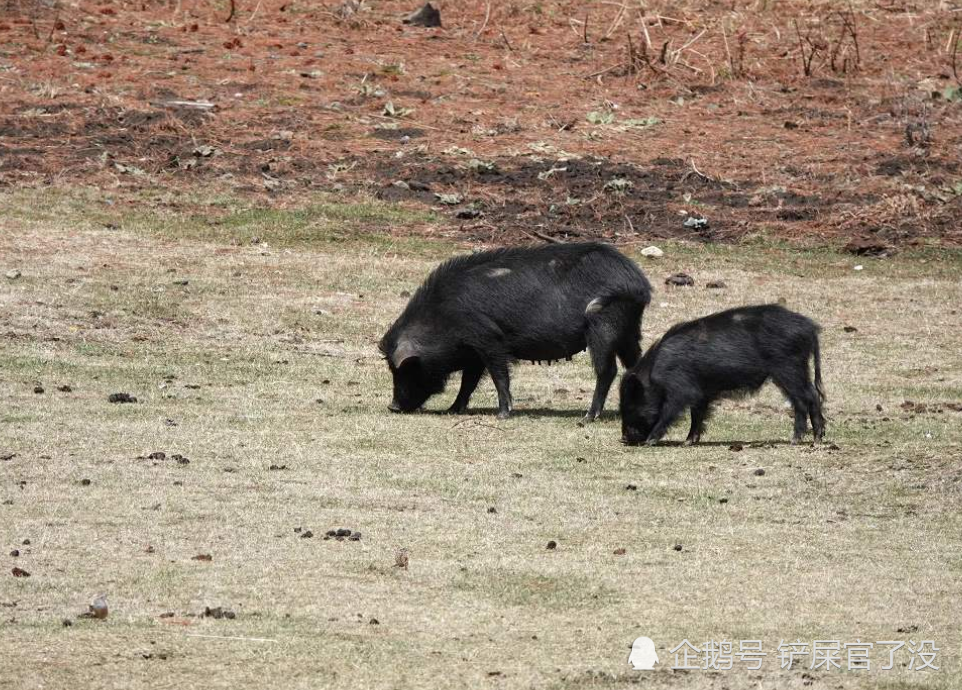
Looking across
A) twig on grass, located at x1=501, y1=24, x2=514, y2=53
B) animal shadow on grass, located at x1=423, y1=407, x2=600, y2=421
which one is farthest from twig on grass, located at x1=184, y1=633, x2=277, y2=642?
twig on grass, located at x1=501, y1=24, x2=514, y2=53

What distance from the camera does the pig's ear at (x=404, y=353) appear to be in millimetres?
13673

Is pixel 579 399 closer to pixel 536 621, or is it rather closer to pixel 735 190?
pixel 536 621

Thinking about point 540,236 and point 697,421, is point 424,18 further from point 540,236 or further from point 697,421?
point 697,421

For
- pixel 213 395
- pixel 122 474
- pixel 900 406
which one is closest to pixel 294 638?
pixel 122 474

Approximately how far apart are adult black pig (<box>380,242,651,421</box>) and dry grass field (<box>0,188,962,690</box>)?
377 mm

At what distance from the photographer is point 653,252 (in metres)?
20.5

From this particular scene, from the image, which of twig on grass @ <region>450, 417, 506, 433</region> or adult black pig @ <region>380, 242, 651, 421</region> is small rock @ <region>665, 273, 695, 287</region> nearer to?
adult black pig @ <region>380, 242, 651, 421</region>

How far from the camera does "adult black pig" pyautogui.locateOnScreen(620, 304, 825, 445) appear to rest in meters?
12.2

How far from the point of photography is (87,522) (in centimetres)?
954
